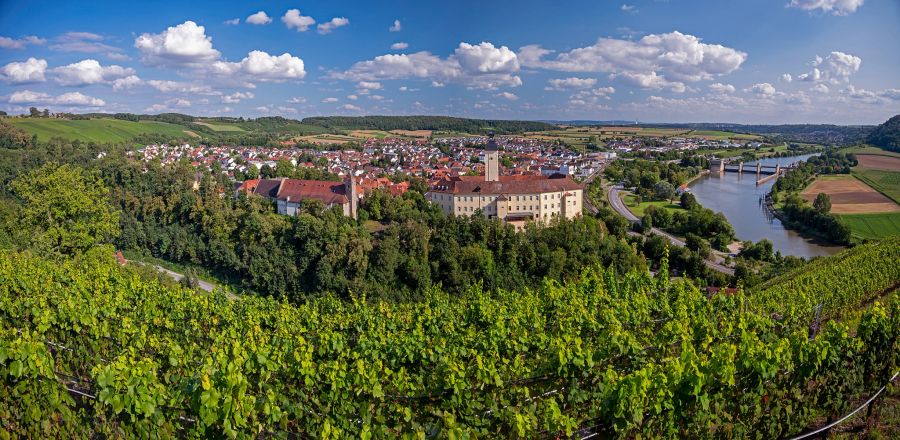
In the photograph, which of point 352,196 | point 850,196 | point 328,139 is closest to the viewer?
point 352,196

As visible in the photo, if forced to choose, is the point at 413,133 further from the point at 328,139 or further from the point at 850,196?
the point at 850,196

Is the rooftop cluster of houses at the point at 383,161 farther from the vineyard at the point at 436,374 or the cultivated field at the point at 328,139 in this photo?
the vineyard at the point at 436,374

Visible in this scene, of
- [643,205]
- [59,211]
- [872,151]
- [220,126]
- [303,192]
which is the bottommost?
[643,205]

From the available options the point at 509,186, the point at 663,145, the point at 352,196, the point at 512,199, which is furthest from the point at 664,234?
the point at 663,145

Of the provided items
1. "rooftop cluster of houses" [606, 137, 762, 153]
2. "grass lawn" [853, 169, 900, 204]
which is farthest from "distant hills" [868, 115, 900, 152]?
"rooftop cluster of houses" [606, 137, 762, 153]

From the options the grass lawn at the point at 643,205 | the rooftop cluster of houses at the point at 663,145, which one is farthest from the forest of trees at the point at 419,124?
the grass lawn at the point at 643,205

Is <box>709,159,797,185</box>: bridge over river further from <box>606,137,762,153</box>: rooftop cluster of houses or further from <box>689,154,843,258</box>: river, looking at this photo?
<box>606,137,762,153</box>: rooftop cluster of houses
